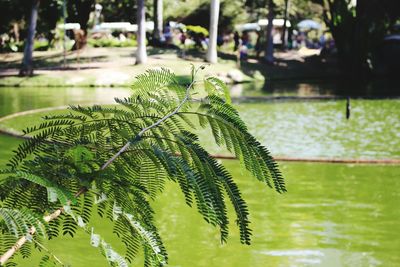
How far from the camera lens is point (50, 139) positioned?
14.0 ft

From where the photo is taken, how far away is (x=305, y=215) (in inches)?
413

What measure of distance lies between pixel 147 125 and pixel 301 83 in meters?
32.9

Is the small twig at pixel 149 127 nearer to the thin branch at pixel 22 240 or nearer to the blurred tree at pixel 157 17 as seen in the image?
the thin branch at pixel 22 240

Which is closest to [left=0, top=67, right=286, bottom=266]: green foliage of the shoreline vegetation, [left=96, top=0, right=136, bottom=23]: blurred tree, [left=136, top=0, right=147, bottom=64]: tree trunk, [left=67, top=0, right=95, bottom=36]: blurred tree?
the shoreline vegetation

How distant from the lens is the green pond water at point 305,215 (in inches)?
337

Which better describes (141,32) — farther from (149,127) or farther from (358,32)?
Result: (149,127)

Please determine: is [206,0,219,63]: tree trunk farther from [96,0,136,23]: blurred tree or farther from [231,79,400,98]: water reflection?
[96,0,136,23]: blurred tree

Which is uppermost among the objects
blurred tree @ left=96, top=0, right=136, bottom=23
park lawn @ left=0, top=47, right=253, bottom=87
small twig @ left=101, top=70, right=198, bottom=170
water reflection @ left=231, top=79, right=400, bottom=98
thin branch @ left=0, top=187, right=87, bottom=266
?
small twig @ left=101, top=70, right=198, bottom=170

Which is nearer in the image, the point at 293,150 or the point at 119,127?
the point at 119,127

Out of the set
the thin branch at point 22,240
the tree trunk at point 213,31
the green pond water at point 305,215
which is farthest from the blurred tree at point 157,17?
the thin branch at point 22,240

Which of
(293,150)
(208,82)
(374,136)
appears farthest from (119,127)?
(374,136)

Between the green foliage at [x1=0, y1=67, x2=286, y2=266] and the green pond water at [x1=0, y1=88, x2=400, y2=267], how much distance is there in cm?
66

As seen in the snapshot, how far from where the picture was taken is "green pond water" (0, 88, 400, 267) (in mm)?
8555

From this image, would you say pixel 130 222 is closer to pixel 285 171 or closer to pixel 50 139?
pixel 50 139
